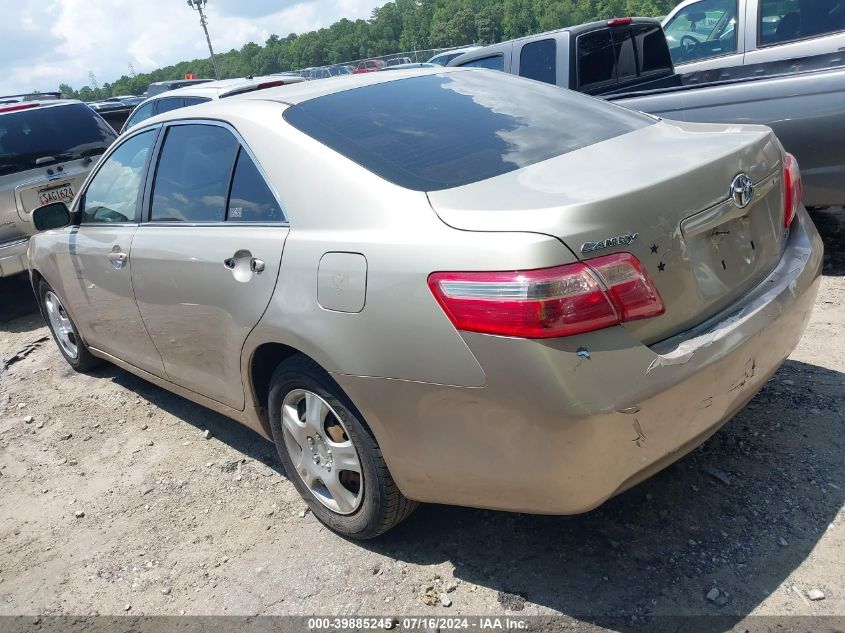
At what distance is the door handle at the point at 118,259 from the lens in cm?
377

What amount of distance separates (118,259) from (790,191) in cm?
310

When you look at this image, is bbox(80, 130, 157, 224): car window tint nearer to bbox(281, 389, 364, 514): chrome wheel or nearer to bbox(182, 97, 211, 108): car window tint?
bbox(281, 389, 364, 514): chrome wheel

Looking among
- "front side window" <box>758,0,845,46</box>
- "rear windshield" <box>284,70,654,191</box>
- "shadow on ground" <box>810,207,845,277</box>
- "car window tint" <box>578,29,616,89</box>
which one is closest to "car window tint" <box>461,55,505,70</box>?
"car window tint" <box>578,29,616,89</box>

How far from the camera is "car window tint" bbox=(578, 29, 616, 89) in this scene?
6.19 m

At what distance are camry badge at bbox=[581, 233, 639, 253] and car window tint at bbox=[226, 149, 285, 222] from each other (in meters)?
1.23

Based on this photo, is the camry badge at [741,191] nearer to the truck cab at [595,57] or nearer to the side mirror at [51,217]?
the side mirror at [51,217]

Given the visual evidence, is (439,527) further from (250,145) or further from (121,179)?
(121,179)

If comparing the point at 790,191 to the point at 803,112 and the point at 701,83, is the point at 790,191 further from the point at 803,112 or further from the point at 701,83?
the point at 701,83

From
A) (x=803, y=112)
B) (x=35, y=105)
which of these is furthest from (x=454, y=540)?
(x=35, y=105)

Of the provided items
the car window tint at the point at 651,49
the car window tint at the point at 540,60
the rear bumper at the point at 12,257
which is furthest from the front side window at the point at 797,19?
the rear bumper at the point at 12,257

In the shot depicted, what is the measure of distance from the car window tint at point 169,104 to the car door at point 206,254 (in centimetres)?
683

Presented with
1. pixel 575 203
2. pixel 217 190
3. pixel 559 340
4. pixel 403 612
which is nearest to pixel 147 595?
pixel 403 612

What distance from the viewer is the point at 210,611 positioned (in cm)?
280

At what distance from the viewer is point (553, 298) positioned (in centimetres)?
211
